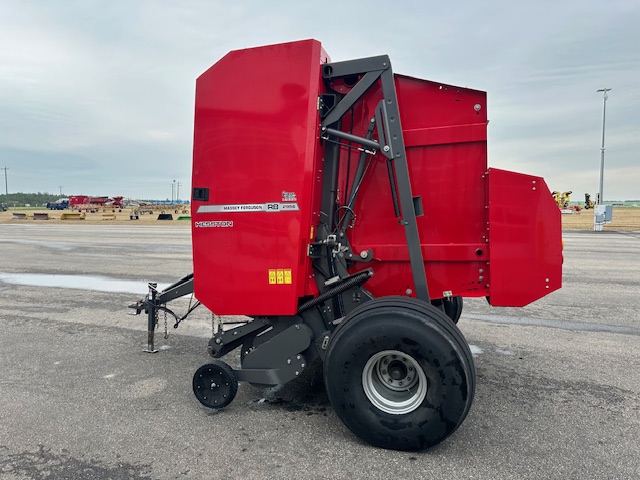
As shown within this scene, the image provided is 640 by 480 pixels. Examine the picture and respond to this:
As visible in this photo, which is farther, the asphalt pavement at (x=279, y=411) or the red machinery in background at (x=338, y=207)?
the red machinery in background at (x=338, y=207)

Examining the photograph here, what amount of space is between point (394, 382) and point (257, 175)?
5.79ft

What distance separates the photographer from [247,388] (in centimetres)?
405

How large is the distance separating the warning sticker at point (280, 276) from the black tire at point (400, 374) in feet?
1.94

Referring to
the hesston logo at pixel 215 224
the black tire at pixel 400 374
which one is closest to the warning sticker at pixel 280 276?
the hesston logo at pixel 215 224

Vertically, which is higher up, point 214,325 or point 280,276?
point 280,276

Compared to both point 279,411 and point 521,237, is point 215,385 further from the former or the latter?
point 521,237

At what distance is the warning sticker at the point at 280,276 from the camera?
11.5 ft

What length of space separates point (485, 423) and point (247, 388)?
6.35ft

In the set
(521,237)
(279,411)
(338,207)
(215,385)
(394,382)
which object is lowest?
(279,411)

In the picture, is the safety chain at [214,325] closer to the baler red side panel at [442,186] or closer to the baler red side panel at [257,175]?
the baler red side panel at [257,175]

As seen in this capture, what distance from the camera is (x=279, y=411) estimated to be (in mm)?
3615

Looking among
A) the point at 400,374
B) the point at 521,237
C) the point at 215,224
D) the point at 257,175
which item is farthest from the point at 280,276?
the point at 521,237

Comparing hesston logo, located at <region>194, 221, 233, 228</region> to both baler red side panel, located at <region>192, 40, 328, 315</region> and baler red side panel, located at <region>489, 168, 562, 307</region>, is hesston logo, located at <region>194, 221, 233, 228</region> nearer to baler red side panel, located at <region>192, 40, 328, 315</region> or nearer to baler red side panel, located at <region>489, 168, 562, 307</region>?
baler red side panel, located at <region>192, 40, 328, 315</region>

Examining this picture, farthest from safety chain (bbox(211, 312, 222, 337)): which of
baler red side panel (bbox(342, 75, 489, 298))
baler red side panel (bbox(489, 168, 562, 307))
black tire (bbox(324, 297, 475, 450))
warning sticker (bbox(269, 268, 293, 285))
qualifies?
baler red side panel (bbox(489, 168, 562, 307))
